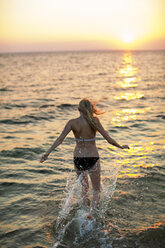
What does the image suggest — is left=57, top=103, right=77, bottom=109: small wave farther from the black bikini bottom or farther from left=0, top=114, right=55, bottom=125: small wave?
the black bikini bottom

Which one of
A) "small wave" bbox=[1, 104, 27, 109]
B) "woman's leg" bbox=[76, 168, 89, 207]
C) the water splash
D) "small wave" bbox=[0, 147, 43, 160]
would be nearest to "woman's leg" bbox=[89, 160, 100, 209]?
"woman's leg" bbox=[76, 168, 89, 207]

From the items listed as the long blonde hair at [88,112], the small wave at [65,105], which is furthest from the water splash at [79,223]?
the small wave at [65,105]

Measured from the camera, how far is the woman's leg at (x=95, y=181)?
518 cm

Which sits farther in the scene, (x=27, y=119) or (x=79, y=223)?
(x=27, y=119)

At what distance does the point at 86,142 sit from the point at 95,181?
808 millimetres

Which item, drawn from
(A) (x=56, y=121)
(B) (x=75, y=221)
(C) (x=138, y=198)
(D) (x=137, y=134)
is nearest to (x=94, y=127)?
(B) (x=75, y=221)

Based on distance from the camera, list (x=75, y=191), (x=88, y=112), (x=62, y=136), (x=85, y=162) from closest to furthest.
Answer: (x=88, y=112) < (x=62, y=136) < (x=85, y=162) < (x=75, y=191)

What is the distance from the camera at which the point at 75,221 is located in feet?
17.4

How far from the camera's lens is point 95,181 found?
524cm

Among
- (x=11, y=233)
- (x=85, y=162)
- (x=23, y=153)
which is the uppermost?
(x=85, y=162)

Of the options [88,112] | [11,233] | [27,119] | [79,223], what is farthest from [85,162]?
[27,119]

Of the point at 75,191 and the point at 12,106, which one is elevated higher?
the point at 12,106

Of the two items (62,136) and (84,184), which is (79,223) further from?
(62,136)

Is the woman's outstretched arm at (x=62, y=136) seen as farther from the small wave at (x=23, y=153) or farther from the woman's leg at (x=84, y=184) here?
the small wave at (x=23, y=153)
